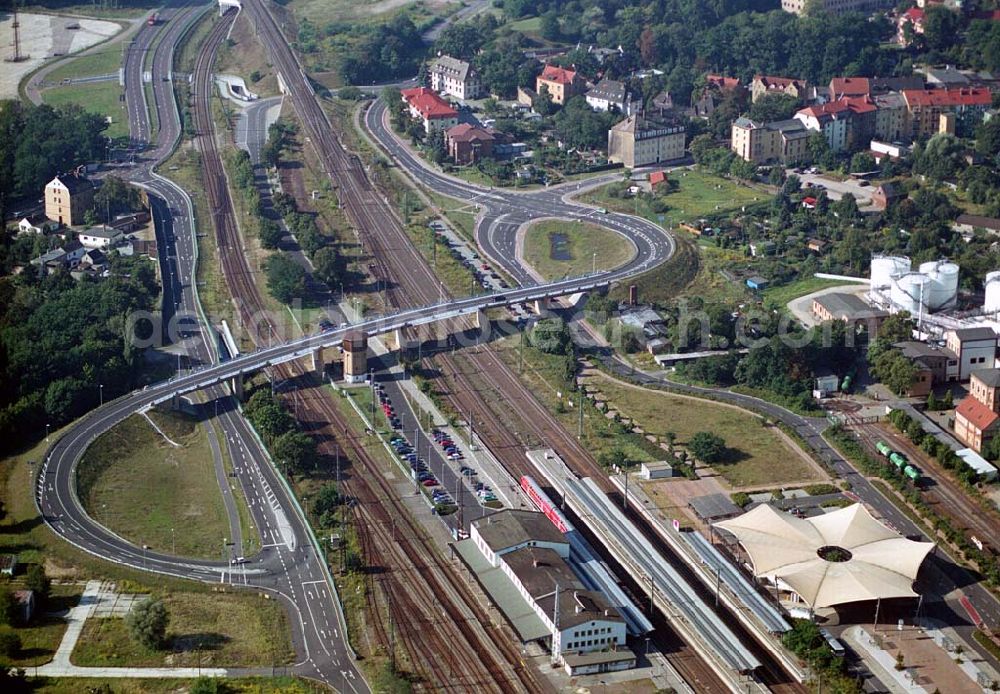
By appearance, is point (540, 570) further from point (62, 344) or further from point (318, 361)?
point (62, 344)

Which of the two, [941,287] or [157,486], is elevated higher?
[941,287]

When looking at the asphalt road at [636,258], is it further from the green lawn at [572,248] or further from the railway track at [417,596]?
the railway track at [417,596]

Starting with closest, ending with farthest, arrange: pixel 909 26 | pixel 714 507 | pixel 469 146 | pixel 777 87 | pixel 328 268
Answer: pixel 714 507 < pixel 328 268 < pixel 469 146 < pixel 777 87 < pixel 909 26

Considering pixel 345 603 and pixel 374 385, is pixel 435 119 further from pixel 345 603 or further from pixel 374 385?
pixel 345 603

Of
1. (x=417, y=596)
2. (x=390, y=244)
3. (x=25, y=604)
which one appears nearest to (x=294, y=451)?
(x=417, y=596)

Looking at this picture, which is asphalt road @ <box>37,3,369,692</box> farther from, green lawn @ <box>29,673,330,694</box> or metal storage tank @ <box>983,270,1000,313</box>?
metal storage tank @ <box>983,270,1000,313</box>

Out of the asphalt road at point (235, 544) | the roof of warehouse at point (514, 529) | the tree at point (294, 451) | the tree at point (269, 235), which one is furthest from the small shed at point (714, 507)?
the tree at point (269, 235)
